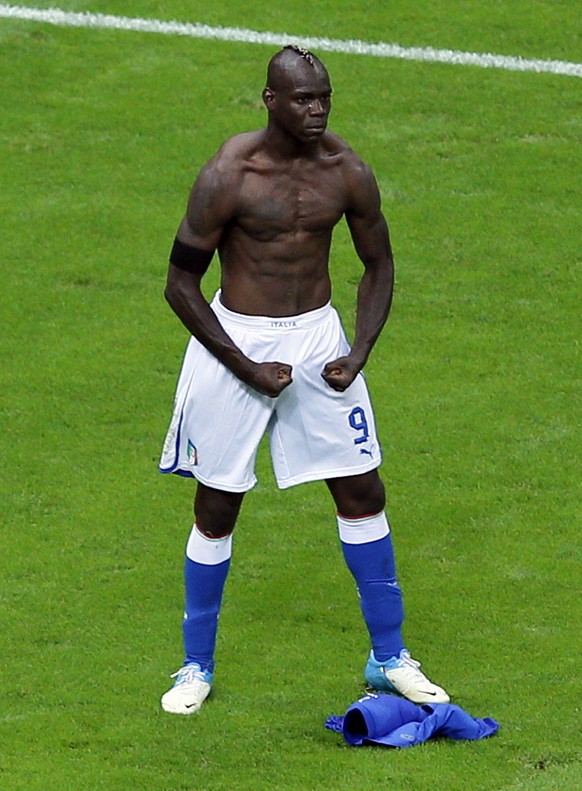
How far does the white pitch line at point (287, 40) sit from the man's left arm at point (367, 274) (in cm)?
573

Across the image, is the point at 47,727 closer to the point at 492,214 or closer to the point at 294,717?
the point at 294,717

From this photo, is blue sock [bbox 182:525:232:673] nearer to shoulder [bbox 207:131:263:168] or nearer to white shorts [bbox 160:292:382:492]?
white shorts [bbox 160:292:382:492]

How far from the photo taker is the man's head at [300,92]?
606 cm

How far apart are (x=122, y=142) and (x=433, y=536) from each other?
4.42 metres

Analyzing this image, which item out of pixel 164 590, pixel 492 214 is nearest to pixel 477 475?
pixel 164 590

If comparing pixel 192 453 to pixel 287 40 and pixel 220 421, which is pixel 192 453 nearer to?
pixel 220 421

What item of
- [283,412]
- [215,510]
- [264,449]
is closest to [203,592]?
[215,510]

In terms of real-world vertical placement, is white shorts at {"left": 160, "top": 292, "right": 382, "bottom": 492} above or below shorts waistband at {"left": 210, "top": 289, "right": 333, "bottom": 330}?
below

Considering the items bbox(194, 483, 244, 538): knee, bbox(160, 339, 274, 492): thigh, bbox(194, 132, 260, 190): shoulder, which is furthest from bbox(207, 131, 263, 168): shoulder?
bbox(194, 483, 244, 538): knee

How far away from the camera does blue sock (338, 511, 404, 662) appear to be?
21.6 ft

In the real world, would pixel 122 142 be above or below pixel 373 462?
below

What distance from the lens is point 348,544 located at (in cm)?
662

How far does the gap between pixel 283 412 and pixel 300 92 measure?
1172mm

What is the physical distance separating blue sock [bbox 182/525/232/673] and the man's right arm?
2.19 feet
